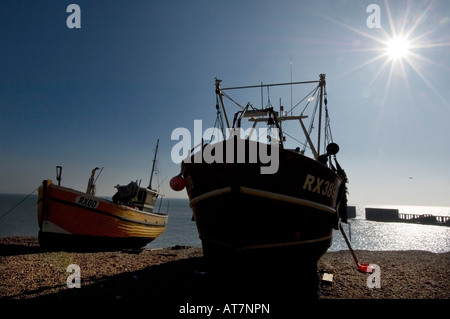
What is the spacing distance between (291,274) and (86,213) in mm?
12137

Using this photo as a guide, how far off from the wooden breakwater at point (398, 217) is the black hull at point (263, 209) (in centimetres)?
8548

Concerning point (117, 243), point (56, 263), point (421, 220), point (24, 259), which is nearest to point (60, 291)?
point (56, 263)

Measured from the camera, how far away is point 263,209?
19.5 feet

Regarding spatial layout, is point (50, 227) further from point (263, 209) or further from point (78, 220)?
point (263, 209)

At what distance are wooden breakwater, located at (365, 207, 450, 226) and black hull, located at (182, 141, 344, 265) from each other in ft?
280

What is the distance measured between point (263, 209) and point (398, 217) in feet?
325

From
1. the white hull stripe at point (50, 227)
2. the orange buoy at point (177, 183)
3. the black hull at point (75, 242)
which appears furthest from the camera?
the black hull at point (75, 242)

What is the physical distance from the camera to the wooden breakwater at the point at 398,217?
71.3 meters

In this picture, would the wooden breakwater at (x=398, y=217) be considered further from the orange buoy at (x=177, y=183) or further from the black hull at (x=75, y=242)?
the orange buoy at (x=177, y=183)

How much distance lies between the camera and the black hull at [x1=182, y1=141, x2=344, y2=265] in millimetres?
5898

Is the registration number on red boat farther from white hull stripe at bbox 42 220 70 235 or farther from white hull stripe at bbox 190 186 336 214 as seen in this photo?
white hull stripe at bbox 190 186 336 214

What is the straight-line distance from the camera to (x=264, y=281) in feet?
19.9

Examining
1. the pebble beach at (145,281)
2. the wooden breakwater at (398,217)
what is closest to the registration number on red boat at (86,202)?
Answer: the pebble beach at (145,281)

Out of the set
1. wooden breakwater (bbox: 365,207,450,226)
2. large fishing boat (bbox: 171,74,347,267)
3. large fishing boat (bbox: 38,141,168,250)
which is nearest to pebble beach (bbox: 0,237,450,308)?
large fishing boat (bbox: 171,74,347,267)
